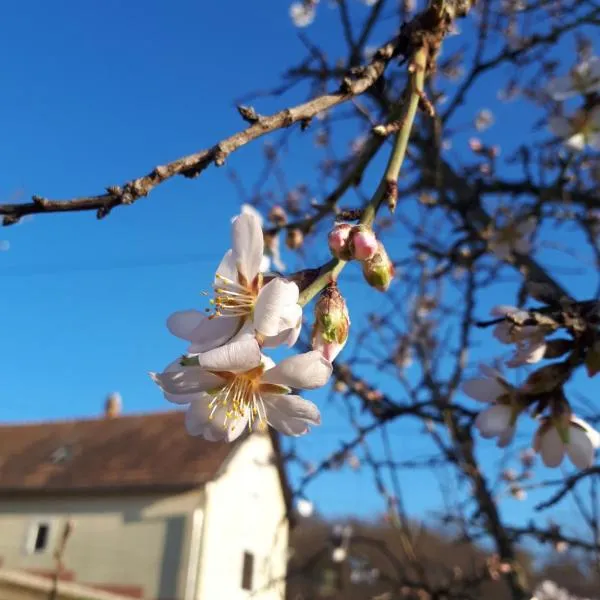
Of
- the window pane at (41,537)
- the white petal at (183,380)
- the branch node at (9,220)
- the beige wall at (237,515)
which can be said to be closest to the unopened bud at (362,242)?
the white petal at (183,380)

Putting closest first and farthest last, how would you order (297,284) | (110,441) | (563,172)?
(297,284)
(563,172)
(110,441)

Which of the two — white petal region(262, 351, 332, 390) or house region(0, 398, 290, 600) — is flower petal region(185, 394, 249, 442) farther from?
house region(0, 398, 290, 600)

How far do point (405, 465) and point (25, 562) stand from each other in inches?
392

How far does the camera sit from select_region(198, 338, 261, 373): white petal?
0.64 meters

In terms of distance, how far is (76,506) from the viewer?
1084 centimetres

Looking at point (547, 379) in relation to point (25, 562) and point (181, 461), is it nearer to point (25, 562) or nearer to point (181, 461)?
point (181, 461)

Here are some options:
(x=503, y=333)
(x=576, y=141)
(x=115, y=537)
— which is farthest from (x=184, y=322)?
(x=115, y=537)

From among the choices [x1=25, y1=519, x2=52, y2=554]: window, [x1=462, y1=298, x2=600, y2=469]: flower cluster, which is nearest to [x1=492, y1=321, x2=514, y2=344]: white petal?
[x1=462, y1=298, x2=600, y2=469]: flower cluster

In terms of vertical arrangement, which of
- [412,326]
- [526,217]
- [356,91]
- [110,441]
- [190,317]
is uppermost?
[110,441]

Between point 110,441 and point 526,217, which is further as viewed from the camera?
point 110,441

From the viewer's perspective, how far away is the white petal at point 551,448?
3.67 ft

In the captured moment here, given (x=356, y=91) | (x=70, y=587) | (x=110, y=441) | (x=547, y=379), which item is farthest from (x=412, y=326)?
(x=110, y=441)

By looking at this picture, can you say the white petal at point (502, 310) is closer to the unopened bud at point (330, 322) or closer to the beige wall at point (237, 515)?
the unopened bud at point (330, 322)

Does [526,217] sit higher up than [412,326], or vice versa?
[412,326]
